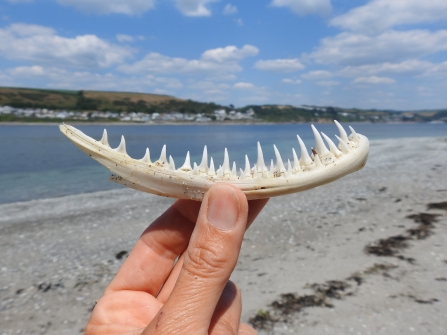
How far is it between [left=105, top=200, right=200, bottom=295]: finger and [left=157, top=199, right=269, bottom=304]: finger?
0.27 feet

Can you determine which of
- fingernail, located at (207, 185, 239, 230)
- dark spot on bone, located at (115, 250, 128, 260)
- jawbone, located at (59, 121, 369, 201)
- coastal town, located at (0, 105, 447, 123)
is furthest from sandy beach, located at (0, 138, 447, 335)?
coastal town, located at (0, 105, 447, 123)

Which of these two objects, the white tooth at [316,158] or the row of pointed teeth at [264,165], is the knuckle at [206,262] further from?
the white tooth at [316,158]

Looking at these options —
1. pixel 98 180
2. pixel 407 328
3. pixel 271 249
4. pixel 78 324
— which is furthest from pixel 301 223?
pixel 98 180

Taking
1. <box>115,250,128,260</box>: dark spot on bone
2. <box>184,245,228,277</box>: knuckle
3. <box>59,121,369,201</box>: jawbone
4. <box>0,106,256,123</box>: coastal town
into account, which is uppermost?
<box>59,121,369,201</box>: jawbone

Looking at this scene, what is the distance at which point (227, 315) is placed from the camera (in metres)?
3.13

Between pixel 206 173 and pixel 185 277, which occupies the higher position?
pixel 206 173

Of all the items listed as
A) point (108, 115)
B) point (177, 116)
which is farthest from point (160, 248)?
point (177, 116)

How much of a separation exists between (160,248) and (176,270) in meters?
0.37

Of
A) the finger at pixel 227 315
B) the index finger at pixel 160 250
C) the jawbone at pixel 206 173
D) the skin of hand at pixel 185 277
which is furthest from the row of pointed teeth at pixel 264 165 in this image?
the finger at pixel 227 315

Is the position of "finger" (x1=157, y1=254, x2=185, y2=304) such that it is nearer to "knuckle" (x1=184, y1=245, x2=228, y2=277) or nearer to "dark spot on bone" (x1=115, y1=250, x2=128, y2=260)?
"knuckle" (x1=184, y1=245, x2=228, y2=277)

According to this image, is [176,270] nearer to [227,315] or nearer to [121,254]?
[227,315]

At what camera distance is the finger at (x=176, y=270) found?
3695mm

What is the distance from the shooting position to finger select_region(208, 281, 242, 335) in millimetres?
2943

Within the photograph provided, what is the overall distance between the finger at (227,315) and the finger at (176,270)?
2.73 ft
